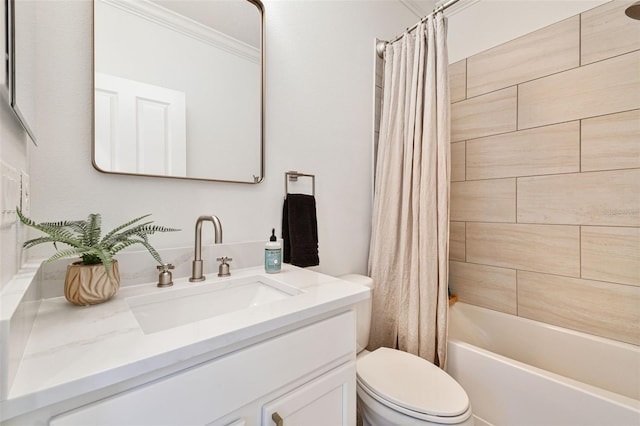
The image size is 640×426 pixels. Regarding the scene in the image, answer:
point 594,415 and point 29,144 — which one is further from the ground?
point 29,144

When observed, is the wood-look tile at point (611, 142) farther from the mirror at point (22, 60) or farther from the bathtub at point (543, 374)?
the mirror at point (22, 60)

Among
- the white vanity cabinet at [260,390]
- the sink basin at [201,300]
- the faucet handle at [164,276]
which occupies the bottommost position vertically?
the white vanity cabinet at [260,390]

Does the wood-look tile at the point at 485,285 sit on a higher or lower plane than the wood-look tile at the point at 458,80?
lower

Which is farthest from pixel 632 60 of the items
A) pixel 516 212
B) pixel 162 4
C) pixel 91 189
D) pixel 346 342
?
pixel 91 189

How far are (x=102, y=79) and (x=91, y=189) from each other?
0.35 metres

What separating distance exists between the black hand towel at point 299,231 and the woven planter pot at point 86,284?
690 mm

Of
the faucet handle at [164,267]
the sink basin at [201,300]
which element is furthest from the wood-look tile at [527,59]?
the faucet handle at [164,267]

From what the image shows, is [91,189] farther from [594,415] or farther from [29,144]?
[594,415]

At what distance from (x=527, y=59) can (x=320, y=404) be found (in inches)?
82.6

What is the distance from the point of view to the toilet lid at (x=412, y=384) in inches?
36.7

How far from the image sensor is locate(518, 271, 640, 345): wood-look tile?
1.32 m

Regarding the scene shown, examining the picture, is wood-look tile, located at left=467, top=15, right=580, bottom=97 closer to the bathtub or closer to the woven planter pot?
the bathtub

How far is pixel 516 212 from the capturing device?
1.65 meters

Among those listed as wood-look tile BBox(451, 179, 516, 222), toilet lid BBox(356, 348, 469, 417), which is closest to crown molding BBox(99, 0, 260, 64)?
toilet lid BBox(356, 348, 469, 417)
